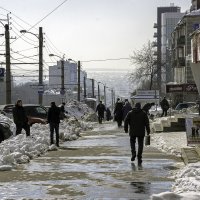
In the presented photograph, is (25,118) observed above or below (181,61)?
below

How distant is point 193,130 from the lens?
17156mm

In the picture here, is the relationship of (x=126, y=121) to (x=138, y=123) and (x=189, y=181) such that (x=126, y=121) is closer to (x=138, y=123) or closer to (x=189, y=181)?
(x=138, y=123)

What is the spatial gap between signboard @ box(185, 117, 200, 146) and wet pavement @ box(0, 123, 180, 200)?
842mm

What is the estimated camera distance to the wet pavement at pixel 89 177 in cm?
1036

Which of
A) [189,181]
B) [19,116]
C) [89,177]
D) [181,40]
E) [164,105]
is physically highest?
[181,40]

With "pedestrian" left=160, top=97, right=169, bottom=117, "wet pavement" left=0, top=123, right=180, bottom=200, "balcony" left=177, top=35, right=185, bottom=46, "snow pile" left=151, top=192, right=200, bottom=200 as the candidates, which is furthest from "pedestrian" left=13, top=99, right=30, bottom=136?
"balcony" left=177, top=35, right=185, bottom=46

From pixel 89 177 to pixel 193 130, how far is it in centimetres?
558

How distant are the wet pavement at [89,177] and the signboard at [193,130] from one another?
84 centimetres

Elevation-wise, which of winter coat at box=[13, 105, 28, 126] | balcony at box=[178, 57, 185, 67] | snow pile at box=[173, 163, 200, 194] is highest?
balcony at box=[178, 57, 185, 67]

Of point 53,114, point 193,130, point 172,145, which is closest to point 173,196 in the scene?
point 193,130

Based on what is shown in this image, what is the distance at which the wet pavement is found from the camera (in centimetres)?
1036

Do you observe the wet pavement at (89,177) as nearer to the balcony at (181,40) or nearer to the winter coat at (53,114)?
the winter coat at (53,114)

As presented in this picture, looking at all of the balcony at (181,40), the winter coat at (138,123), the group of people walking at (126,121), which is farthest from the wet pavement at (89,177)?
the balcony at (181,40)

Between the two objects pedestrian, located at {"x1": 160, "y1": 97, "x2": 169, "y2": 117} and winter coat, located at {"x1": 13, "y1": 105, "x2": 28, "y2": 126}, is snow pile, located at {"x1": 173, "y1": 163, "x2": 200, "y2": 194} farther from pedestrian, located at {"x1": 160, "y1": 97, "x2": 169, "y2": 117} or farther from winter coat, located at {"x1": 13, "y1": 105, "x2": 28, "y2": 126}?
pedestrian, located at {"x1": 160, "y1": 97, "x2": 169, "y2": 117}
